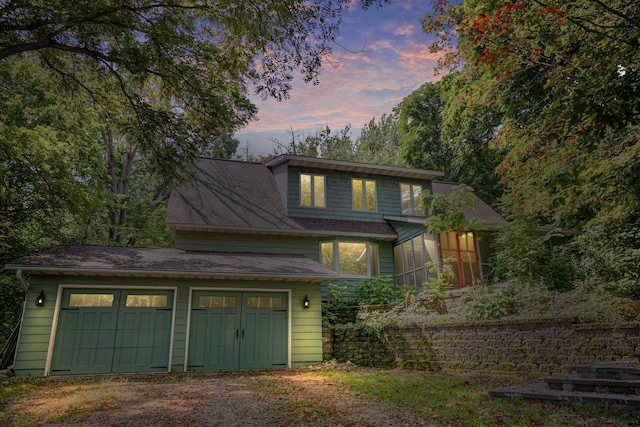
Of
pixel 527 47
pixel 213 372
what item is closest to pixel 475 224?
pixel 527 47

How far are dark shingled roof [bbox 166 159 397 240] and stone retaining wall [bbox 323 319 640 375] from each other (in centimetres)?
415

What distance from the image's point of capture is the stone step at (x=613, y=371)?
16.2 ft

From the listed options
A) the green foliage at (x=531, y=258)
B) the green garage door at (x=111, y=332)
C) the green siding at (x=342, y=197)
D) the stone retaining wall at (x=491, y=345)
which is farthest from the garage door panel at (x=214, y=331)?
the green foliage at (x=531, y=258)

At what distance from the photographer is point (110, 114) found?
8.94 m

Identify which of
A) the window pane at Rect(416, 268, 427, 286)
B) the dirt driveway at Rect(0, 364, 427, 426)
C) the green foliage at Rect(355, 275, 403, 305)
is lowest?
the dirt driveway at Rect(0, 364, 427, 426)

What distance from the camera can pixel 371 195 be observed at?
15.5 metres

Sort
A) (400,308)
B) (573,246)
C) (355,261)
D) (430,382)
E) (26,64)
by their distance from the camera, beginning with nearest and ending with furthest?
(430,382) < (26,64) < (400,308) < (573,246) < (355,261)

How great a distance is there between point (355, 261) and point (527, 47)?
8379mm

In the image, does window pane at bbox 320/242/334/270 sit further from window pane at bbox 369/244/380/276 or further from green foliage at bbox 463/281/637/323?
green foliage at bbox 463/281/637/323

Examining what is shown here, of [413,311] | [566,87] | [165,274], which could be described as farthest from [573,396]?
[165,274]

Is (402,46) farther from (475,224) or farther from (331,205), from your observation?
(331,205)

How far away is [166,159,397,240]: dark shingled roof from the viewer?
12.7 meters

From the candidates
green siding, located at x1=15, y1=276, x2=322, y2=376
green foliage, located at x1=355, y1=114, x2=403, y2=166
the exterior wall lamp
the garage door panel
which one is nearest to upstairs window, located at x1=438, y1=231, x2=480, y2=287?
green siding, located at x1=15, y1=276, x2=322, y2=376

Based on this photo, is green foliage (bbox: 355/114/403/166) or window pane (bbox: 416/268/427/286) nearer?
window pane (bbox: 416/268/427/286)
